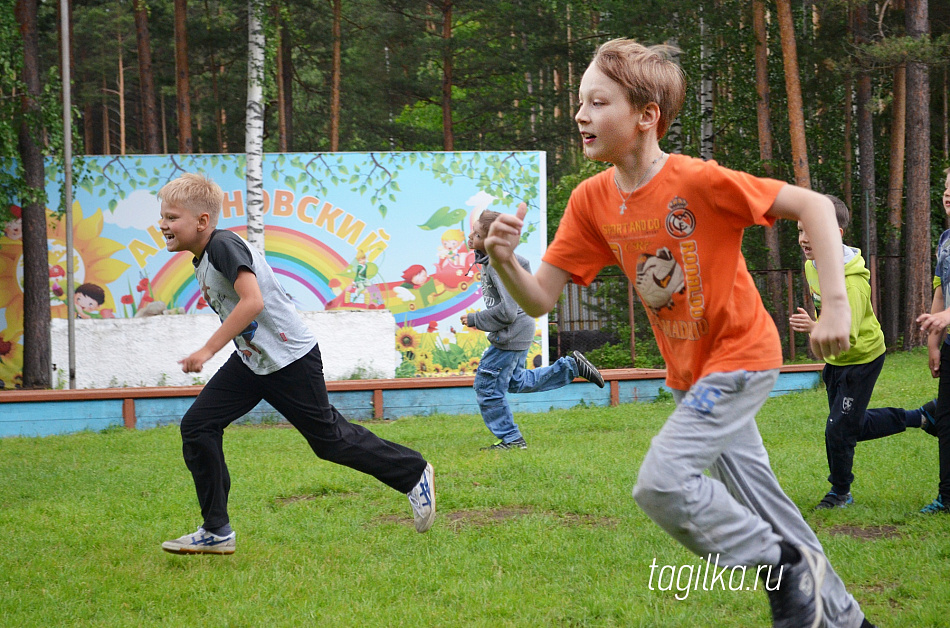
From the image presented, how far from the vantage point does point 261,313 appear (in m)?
4.45

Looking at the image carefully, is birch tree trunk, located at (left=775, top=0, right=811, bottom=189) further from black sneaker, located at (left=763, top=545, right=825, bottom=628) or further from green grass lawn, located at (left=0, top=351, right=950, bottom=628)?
black sneaker, located at (left=763, top=545, right=825, bottom=628)

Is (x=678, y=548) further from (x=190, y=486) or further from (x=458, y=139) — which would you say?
(x=458, y=139)

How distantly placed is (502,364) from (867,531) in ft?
11.3

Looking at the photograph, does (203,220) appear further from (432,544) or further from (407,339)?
(407,339)

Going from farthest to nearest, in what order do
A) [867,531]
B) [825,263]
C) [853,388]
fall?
[853,388], [867,531], [825,263]

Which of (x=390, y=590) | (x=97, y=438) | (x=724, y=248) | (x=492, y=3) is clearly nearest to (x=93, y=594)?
(x=390, y=590)

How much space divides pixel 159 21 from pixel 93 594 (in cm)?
2708

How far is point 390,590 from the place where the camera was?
396cm

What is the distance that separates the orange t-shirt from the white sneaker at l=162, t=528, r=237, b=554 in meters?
2.52

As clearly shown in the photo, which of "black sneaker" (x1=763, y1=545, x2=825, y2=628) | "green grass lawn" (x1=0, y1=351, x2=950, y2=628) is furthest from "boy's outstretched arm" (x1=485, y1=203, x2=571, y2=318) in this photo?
"green grass lawn" (x1=0, y1=351, x2=950, y2=628)

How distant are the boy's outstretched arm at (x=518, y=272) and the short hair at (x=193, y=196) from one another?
73.9 inches

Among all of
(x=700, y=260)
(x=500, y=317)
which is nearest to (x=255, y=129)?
(x=500, y=317)

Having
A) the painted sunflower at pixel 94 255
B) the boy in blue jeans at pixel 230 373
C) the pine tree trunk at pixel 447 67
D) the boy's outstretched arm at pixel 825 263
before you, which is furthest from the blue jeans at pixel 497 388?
the pine tree trunk at pixel 447 67

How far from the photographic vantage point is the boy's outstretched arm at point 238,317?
4.06 meters
